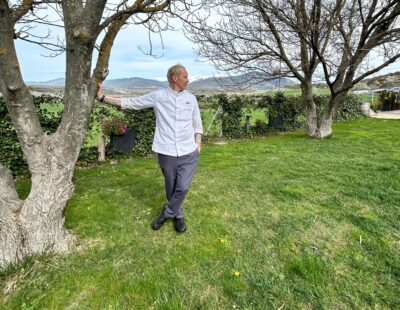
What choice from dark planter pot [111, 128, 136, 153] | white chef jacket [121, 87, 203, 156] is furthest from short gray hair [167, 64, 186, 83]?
dark planter pot [111, 128, 136, 153]

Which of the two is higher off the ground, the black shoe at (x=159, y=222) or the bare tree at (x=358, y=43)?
the bare tree at (x=358, y=43)

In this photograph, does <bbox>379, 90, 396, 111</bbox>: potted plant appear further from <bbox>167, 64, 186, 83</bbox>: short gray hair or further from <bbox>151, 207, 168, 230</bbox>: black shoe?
<bbox>151, 207, 168, 230</bbox>: black shoe

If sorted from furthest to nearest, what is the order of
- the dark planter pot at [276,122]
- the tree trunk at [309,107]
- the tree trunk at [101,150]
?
the dark planter pot at [276,122]
the tree trunk at [309,107]
the tree trunk at [101,150]

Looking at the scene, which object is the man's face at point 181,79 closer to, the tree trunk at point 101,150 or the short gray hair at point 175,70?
the short gray hair at point 175,70

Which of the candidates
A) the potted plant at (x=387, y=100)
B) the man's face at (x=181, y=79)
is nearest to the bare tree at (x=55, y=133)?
the man's face at (x=181, y=79)

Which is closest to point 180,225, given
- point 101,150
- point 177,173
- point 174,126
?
point 177,173

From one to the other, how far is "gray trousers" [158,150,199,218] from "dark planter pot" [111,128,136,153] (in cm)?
411

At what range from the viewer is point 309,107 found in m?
9.02

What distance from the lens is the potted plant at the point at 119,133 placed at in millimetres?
6473

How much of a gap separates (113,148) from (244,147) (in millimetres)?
3635

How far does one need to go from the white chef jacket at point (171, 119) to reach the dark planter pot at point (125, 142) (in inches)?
157

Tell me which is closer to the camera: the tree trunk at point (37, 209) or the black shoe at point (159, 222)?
the tree trunk at point (37, 209)

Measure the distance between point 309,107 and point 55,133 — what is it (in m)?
8.35

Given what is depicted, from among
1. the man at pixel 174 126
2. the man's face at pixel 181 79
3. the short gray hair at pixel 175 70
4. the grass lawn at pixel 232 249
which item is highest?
the short gray hair at pixel 175 70
